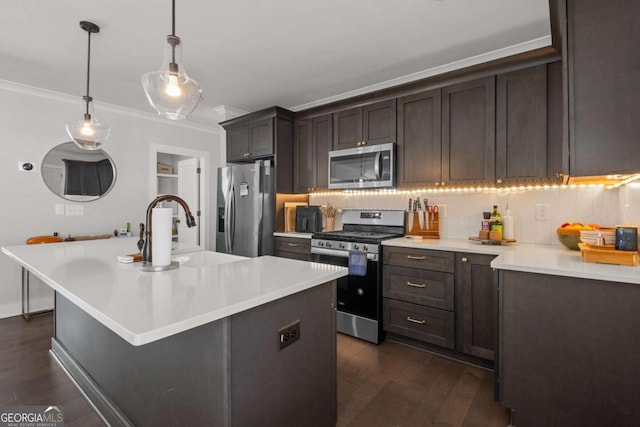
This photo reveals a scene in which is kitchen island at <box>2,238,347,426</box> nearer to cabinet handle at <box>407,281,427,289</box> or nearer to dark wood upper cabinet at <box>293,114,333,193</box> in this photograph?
cabinet handle at <box>407,281,427,289</box>

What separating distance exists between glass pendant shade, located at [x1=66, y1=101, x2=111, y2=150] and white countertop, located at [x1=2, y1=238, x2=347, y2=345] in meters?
1.03

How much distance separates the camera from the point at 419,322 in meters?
2.56

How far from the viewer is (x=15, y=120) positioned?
3.33 meters

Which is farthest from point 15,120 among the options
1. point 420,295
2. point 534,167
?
point 534,167

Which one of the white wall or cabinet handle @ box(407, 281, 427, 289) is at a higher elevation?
the white wall

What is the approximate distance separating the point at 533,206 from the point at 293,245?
232 centimetres

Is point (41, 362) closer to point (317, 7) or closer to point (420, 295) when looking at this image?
point (420, 295)

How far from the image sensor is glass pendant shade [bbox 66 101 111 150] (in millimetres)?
2438

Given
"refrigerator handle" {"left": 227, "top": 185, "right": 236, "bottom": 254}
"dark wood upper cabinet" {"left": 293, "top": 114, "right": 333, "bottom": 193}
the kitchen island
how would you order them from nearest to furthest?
the kitchen island, "dark wood upper cabinet" {"left": 293, "top": 114, "right": 333, "bottom": 193}, "refrigerator handle" {"left": 227, "top": 185, "right": 236, "bottom": 254}

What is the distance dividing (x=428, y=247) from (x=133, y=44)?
290 cm

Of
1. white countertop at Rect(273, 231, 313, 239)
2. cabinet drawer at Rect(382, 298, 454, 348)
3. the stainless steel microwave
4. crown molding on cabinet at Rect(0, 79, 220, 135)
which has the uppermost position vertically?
crown molding on cabinet at Rect(0, 79, 220, 135)

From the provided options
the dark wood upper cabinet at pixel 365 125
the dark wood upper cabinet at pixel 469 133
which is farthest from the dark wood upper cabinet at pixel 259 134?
the dark wood upper cabinet at pixel 469 133

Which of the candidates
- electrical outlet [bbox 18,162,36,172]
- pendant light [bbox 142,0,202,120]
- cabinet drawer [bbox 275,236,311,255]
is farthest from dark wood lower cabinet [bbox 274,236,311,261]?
electrical outlet [bbox 18,162,36,172]

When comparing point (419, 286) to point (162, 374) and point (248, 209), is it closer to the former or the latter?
point (162, 374)
